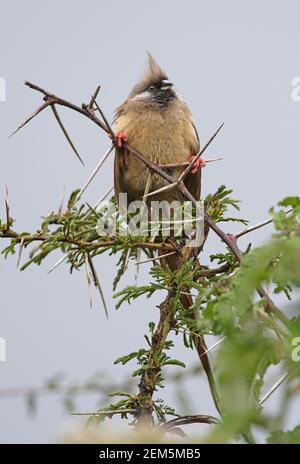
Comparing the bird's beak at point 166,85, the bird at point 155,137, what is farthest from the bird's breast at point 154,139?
the bird's beak at point 166,85

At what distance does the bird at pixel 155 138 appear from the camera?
463cm

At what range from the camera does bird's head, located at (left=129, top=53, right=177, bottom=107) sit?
5.32 m

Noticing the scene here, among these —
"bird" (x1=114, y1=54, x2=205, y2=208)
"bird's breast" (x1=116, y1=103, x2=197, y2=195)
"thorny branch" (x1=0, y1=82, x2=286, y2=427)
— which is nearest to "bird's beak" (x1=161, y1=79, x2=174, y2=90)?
"bird" (x1=114, y1=54, x2=205, y2=208)

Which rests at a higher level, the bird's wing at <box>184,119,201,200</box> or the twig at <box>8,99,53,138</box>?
the bird's wing at <box>184,119,201,200</box>

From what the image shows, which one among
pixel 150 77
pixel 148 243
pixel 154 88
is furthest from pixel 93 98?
pixel 150 77

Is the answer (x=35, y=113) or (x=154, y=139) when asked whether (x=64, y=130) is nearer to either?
(x=35, y=113)

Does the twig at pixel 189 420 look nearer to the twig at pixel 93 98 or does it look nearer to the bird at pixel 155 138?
the twig at pixel 93 98

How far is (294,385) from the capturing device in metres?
1.05

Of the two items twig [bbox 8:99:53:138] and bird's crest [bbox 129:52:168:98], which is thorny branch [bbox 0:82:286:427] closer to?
twig [bbox 8:99:53:138]

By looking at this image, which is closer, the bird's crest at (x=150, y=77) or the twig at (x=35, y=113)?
the twig at (x=35, y=113)

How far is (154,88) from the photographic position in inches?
215
